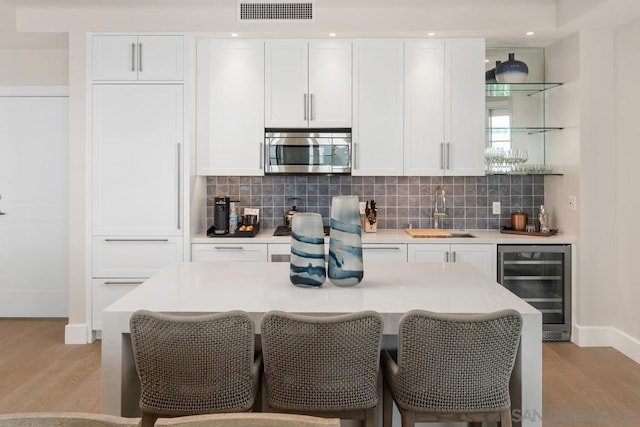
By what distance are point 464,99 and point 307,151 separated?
1.35 m

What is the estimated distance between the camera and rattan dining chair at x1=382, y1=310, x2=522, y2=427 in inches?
66.7

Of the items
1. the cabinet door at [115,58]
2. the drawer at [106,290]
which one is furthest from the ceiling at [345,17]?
the drawer at [106,290]

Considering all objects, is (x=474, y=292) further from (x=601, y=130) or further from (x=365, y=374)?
(x=601, y=130)

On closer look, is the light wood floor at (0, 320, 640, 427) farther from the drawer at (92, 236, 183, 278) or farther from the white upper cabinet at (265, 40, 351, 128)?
the white upper cabinet at (265, 40, 351, 128)

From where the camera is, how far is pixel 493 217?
4770 mm

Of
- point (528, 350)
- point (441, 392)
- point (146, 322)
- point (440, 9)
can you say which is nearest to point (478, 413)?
point (441, 392)

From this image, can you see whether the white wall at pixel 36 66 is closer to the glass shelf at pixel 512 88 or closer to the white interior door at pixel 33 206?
the white interior door at pixel 33 206

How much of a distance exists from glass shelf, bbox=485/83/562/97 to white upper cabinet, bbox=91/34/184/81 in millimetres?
2577

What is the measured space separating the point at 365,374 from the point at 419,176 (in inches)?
123

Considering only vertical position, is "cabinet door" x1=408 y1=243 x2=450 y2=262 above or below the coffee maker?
below

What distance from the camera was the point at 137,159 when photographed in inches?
164

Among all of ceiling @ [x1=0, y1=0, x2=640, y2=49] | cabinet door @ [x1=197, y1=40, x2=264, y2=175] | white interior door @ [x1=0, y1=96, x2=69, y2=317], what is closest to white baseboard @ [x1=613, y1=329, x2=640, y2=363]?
ceiling @ [x1=0, y1=0, x2=640, y2=49]

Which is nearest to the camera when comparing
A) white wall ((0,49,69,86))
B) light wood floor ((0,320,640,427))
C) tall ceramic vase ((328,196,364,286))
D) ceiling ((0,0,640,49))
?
tall ceramic vase ((328,196,364,286))

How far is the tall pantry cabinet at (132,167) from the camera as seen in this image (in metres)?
4.14
